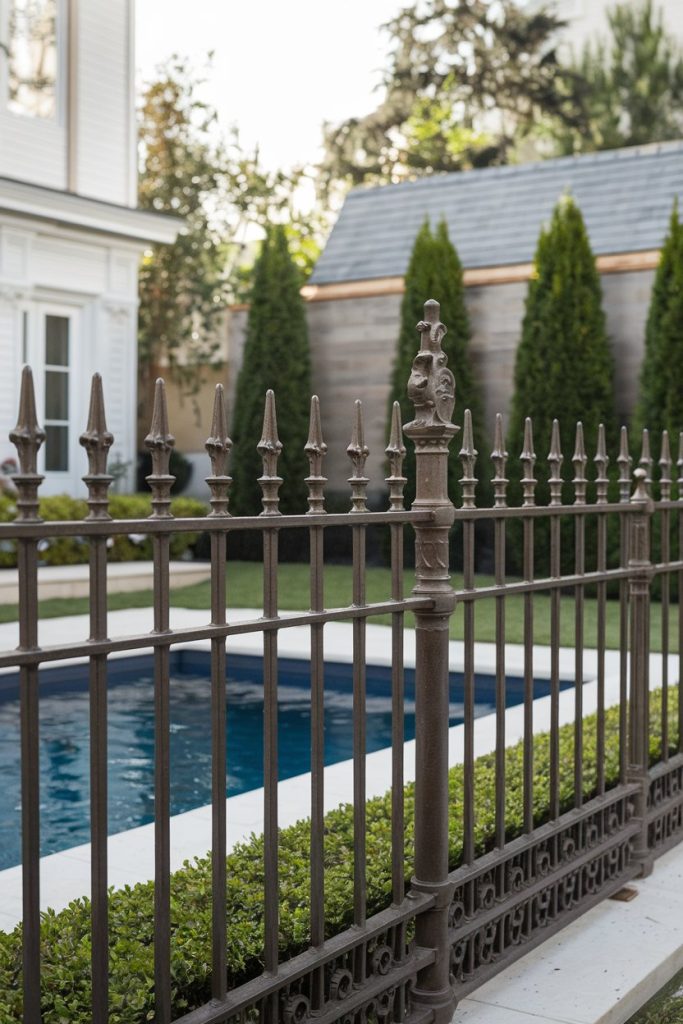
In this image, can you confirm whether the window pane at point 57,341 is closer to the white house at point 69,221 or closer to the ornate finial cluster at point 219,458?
the white house at point 69,221

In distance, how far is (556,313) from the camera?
1216 cm

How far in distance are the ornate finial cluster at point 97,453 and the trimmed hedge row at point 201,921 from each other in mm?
945

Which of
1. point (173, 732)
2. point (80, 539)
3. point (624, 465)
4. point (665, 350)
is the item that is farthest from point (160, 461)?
point (80, 539)

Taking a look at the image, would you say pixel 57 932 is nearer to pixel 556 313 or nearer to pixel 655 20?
pixel 556 313

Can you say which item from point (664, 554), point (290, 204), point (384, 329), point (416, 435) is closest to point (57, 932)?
point (416, 435)

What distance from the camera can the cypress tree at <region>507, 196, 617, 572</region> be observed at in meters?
12.1

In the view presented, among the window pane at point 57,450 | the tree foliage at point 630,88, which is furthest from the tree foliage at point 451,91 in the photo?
the window pane at point 57,450

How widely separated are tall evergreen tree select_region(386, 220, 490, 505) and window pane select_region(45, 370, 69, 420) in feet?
13.1

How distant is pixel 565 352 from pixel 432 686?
988cm

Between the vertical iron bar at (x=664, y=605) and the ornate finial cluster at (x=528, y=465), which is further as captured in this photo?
the vertical iron bar at (x=664, y=605)

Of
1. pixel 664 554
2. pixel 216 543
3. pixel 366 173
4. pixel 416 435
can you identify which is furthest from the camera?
pixel 366 173

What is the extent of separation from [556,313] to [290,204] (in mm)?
11769

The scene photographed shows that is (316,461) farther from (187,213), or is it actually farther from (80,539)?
(187,213)

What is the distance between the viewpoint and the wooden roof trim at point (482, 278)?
12492 mm
